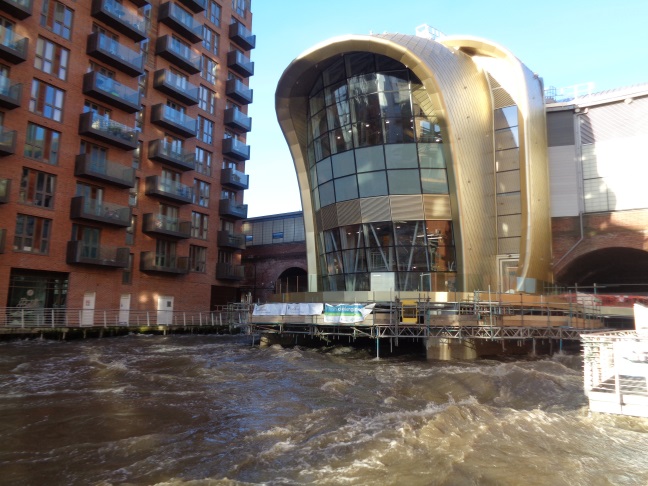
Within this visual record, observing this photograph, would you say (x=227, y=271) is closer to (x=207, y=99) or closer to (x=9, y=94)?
(x=207, y=99)

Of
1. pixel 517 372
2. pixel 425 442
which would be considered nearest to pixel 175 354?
pixel 517 372

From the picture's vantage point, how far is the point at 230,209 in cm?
4438

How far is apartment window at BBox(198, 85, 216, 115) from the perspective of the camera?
43.9 meters

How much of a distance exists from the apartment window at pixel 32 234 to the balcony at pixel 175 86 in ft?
Answer: 47.1

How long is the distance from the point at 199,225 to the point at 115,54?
14845 mm

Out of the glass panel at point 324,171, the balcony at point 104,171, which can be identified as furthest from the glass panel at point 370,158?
the balcony at point 104,171

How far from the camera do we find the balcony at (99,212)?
30641 millimetres

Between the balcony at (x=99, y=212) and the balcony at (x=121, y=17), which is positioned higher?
the balcony at (x=121, y=17)

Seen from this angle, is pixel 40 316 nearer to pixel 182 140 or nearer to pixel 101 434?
pixel 182 140

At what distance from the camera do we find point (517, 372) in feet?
53.0

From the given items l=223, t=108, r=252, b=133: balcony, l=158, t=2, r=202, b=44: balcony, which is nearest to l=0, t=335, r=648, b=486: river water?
l=158, t=2, r=202, b=44: balcony

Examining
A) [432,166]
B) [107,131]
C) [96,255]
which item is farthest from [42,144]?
[432,166]

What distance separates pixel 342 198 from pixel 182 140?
19.2 metres

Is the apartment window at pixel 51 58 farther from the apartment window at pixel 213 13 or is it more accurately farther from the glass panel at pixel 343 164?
the glass panel at pixel 343 164
